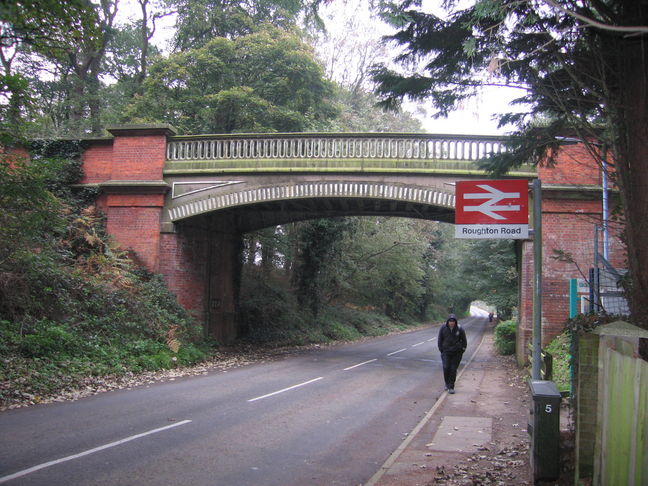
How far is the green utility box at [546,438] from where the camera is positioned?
5137 millimetres

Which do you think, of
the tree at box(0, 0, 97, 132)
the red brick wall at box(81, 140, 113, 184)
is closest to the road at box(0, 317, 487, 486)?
the tree at box(0, 0, 97, 132)

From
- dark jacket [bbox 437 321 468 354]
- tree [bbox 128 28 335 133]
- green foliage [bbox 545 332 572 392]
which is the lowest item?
green foliage [bbox 545 332 572 392]

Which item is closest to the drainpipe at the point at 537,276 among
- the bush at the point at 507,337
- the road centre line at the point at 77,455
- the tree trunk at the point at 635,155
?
the tree trunk at the point at 635,155

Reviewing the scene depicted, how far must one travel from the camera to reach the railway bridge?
1518 centimetres

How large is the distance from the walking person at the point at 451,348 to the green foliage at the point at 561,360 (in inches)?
75.3

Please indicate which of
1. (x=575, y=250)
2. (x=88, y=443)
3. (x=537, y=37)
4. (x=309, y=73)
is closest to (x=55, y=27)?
(x=88, y=443)

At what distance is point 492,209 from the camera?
6461 millimetres

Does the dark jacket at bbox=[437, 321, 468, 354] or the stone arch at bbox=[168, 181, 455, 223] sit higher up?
the stone arch at bbox=[168, 181, 455, 223]

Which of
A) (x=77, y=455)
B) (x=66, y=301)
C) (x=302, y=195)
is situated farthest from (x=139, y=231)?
(x=77, y=455)

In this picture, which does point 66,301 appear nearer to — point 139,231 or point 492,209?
point 139,231

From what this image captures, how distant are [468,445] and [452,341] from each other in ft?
16.3

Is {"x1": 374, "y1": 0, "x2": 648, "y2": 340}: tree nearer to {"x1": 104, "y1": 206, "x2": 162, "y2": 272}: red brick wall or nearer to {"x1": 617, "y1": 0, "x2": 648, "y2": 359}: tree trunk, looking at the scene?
{"x1": 617, "y1": 0, "x2": 648, "y2": 359}: tree trunk

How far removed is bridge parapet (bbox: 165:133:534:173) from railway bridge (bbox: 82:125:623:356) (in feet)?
0.10

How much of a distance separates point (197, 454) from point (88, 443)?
55.4 inches
